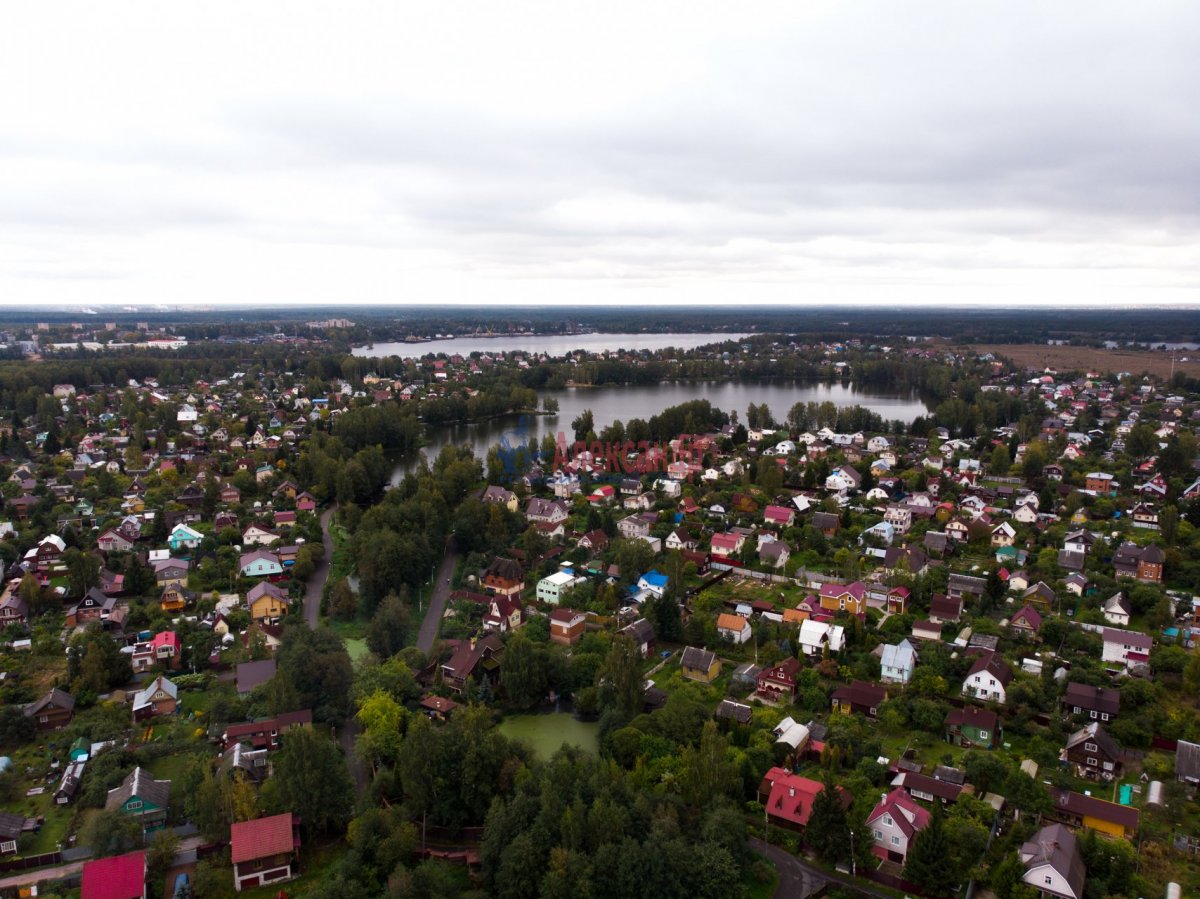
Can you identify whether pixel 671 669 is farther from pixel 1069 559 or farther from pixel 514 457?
pixel 514 457

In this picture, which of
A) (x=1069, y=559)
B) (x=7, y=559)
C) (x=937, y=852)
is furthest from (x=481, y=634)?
(x=1069, y=559)

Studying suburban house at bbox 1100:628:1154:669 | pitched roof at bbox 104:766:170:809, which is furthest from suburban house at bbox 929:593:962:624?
pitched roof at bbox 104:766:170:809

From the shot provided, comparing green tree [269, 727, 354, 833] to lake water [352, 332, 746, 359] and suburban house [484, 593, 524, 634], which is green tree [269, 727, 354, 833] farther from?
lake water [352, 332, 746, 359]

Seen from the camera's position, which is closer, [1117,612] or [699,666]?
[699,666]

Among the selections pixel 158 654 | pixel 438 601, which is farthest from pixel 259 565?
pixel 438 601

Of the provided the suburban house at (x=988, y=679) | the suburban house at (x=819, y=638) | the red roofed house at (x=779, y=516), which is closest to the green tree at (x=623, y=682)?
the suburban house at (x=819, y=638)

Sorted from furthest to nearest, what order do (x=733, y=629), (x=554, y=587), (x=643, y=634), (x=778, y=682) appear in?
1. (x=554, y=587)
2. (x=733, y=629)
3. (x=643, y=634)
4. (x=778, y=682)

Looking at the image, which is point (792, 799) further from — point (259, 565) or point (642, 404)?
point (642, 404)
